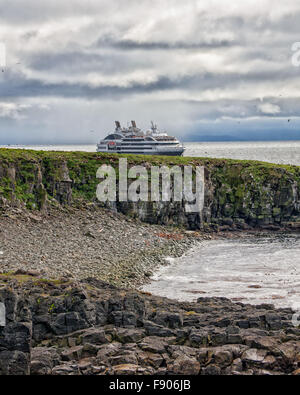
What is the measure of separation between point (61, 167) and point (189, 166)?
1605 centimetres

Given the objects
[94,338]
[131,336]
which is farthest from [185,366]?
[94,338]

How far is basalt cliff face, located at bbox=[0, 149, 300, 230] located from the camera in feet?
172

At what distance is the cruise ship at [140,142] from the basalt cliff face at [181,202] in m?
49.4

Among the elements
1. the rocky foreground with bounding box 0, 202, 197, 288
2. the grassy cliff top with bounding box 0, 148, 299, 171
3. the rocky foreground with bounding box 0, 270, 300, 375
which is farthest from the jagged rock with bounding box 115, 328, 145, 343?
the grassy cliff top with bounding box 0, 148, 299, 171

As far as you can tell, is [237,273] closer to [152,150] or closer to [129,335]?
[129,335]

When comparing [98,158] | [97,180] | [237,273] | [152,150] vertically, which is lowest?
[237,273]

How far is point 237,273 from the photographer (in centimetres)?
4009

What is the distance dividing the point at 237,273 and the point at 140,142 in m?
81.8

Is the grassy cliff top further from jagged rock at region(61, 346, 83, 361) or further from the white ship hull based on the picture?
the white ship hull

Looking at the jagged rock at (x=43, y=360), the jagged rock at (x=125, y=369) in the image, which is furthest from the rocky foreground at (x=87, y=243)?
the jagged rock at (x=125, y=369)

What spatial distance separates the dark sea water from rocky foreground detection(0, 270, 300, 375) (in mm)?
9920

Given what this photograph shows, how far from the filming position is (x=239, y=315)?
21.7m
